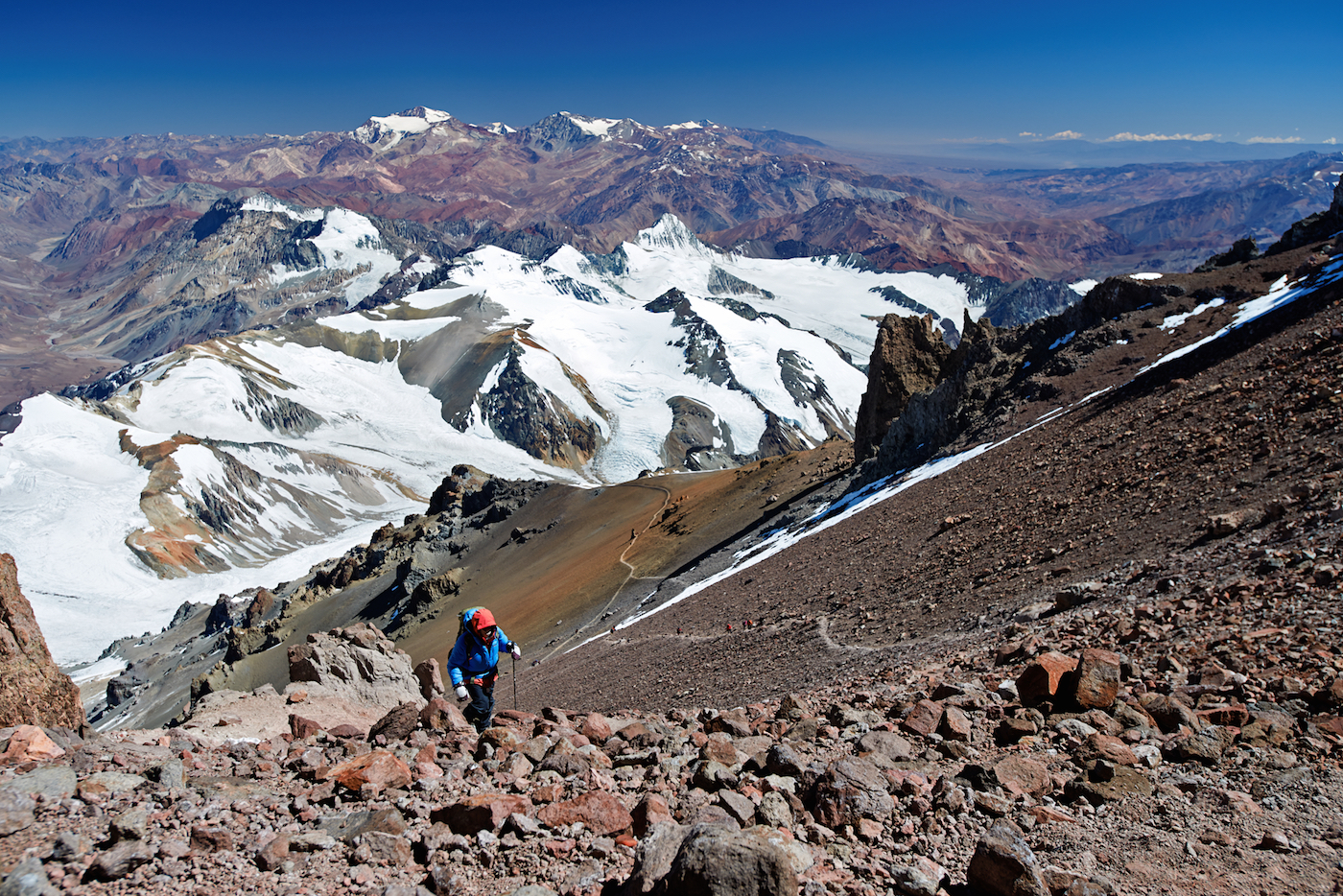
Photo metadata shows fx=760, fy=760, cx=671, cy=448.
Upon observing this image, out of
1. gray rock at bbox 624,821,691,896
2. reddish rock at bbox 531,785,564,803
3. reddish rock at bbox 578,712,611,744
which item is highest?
gray rock at bbox 624,821,691,896

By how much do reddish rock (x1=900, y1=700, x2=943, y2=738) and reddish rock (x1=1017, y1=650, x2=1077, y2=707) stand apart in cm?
90

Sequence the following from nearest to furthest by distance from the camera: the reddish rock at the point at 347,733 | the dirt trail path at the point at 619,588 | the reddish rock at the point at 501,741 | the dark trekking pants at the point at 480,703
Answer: the reddish rock at the point at 501,741, the reddish rock at the point at 347,733, the dark trekking pants at the point at 480,703, the dirt trail path at the point at 619,588

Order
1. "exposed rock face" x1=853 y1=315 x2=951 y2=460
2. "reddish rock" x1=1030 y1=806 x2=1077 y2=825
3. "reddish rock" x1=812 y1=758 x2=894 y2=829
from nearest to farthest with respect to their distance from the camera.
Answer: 1. "reddish rock" x1=1030 y1=806 x2=1077 y2=825
2. "reddish rock" x1=812 y1=758 x2=894 y2=829
3. "exposed rock face" x1=853 y1=315 x2=951 y2=460

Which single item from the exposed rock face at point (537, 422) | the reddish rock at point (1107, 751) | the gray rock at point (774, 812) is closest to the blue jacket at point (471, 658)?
the gray rock at point (774, 812)

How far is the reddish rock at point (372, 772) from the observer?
7152 millimetres

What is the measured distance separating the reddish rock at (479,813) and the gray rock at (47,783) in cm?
296

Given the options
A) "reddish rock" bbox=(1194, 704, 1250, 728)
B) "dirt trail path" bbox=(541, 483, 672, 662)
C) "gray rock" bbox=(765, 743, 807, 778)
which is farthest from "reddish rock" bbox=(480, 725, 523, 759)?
"dirt trail path" bbox=(541, 483, 672, 662)

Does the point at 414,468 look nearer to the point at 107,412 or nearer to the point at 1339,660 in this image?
the point at 107,412

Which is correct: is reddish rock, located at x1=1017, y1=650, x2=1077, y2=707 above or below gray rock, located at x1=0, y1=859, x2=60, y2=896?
below

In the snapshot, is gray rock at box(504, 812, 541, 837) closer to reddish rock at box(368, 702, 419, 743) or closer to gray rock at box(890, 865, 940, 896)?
gray rock at box(890, 865, 940, 896)

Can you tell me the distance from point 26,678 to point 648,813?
869cm

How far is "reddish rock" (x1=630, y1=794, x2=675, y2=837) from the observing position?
20.8 feet

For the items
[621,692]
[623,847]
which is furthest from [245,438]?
[623,847]

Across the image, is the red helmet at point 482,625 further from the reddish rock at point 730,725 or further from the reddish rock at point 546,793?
the reddish rock at point 546,793
